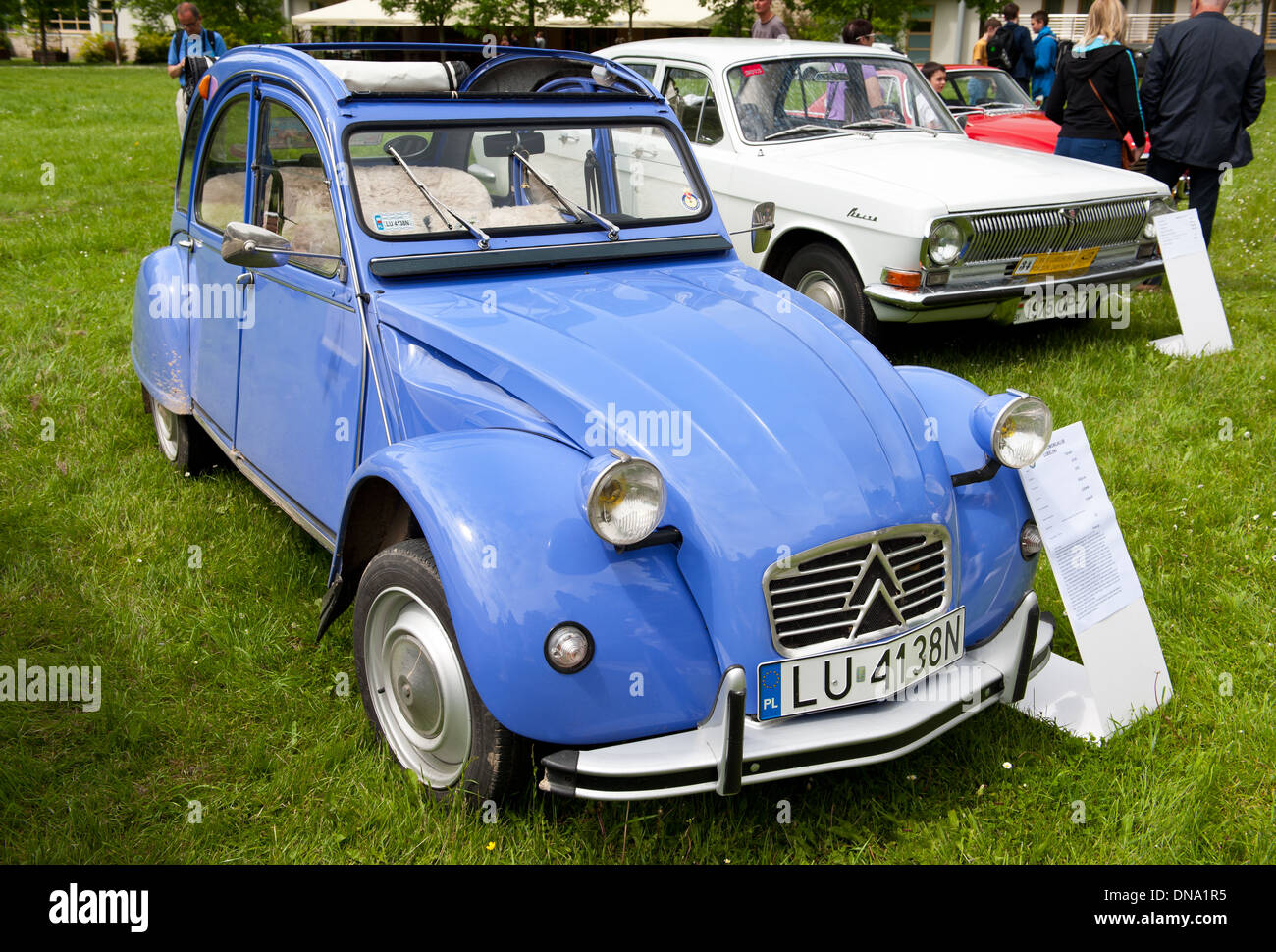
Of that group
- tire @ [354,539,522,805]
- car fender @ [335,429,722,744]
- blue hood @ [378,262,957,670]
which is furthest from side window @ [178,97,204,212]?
car fender @ [335,429,722,744]

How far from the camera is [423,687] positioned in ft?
9.86

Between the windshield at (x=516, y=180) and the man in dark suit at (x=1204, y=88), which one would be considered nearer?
the windshield at (x=516, y=180)

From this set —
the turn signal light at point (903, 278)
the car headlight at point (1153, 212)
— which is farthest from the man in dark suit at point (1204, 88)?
the turn signal light at point (903, 278)

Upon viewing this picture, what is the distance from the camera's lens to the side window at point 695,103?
7.77m

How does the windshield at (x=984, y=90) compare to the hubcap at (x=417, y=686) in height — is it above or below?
above

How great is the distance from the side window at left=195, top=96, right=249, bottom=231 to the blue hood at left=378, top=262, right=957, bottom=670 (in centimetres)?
133

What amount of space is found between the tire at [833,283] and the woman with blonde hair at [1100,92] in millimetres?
2822

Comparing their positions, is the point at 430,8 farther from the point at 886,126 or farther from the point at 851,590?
the point at 851,590

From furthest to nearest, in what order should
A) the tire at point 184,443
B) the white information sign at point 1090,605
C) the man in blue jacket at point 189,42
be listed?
the man in blue jacket at point 189,42
the tire at point 184,443
the white information sign at point 1090,605

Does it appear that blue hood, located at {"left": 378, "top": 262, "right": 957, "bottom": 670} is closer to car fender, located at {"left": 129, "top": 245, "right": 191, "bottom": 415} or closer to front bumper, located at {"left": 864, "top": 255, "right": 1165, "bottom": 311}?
car fender, located at {"left": 129, "top": 245, "right": 191, "bottom": 415}

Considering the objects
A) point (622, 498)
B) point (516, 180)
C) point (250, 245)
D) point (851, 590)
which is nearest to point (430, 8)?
point (516, 180)

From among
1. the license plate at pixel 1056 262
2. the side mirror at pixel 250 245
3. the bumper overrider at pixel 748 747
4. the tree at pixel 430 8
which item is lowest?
the bumper overrider at pixel 748 747

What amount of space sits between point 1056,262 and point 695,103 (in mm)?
2730

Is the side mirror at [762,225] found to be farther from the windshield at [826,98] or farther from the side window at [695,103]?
the side window at [695,103]
